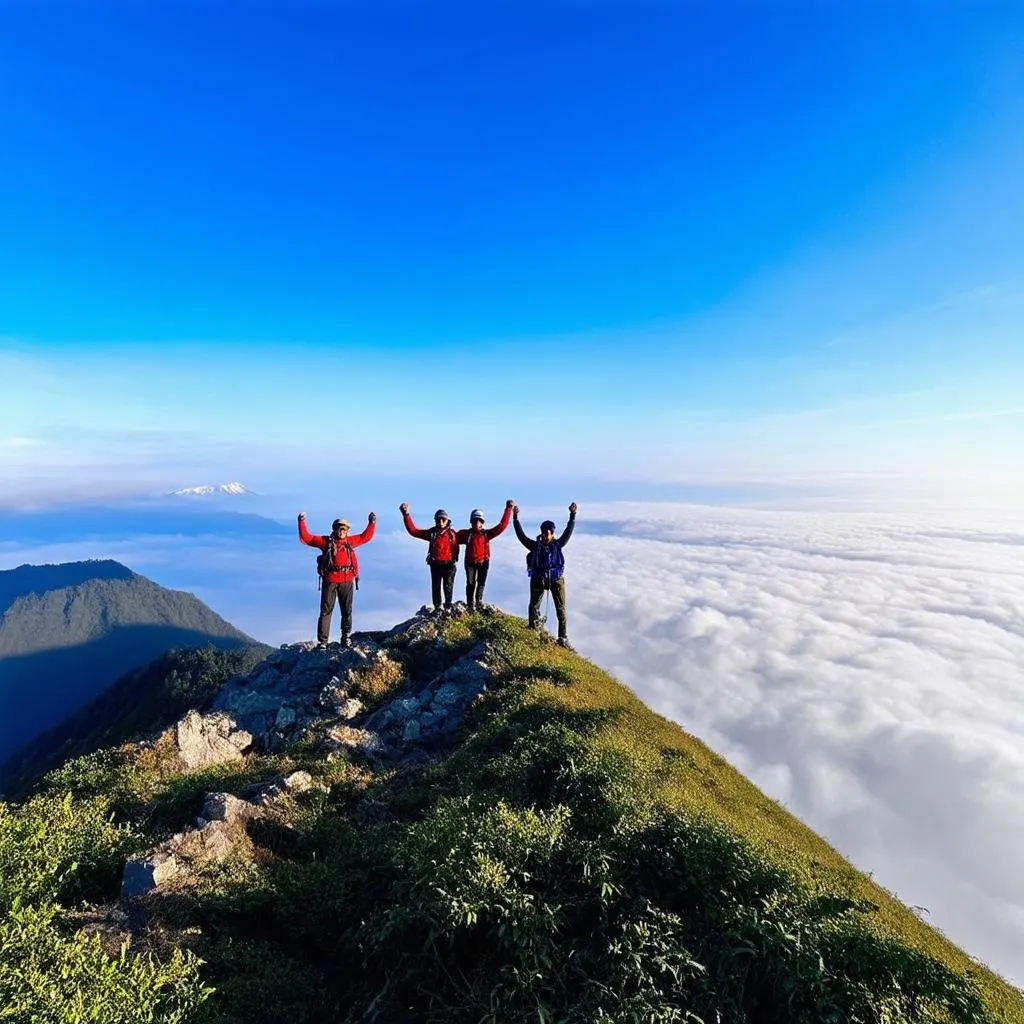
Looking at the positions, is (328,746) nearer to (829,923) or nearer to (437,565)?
(437,565)

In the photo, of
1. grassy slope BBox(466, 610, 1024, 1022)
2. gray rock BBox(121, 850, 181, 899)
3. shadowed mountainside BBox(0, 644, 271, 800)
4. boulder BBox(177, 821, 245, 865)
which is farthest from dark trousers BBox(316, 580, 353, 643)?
shadowed mountainside BBox(0, 644, 271, 800)

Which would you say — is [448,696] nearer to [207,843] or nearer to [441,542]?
[441,542]

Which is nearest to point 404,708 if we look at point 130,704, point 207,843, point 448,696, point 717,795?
point 448,696

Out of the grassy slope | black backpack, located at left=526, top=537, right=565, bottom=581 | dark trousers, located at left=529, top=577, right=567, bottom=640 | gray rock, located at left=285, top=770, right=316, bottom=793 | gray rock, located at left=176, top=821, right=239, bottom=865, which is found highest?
black backpack, located at left=526, top=537, right=565, bottom=581

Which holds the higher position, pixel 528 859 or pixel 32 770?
pixel 528 859

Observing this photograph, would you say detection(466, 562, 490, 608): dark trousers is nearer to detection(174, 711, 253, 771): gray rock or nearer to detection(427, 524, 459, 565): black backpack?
detection(427, 524, 459, 565): black backpack

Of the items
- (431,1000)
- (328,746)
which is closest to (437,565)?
(328,746)
